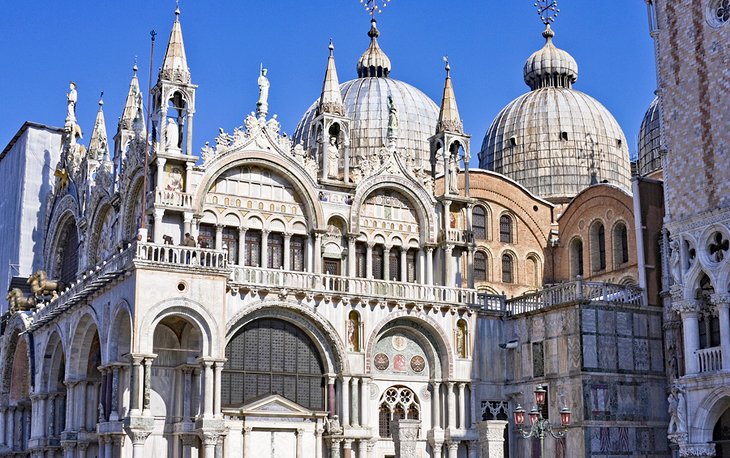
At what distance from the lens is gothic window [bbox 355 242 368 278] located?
3822 centimetres

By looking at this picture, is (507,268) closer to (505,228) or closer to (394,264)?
(505,228)

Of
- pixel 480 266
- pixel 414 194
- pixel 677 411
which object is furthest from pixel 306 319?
pixel 480 266

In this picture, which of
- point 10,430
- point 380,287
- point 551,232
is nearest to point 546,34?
point 551,232

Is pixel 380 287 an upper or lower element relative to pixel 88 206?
lower

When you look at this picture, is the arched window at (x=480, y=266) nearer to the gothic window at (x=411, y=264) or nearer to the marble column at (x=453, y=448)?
the gothic window at (x=411, y=264)

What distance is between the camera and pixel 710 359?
106ft

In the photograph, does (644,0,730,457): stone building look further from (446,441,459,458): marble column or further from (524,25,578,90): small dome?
(524,25,578,90): small dome

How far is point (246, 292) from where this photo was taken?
33.5 metres

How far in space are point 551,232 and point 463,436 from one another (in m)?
14.1

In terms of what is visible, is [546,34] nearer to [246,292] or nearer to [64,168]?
[64,168]

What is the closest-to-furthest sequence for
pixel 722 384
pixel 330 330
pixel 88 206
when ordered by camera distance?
pixel 722 384 < pixel 330 330 < pixel 88 206

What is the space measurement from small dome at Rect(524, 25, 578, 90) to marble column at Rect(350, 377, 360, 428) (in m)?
29.4

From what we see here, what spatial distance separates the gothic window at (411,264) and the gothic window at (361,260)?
5.39 ft

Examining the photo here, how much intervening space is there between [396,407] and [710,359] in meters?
9.99
